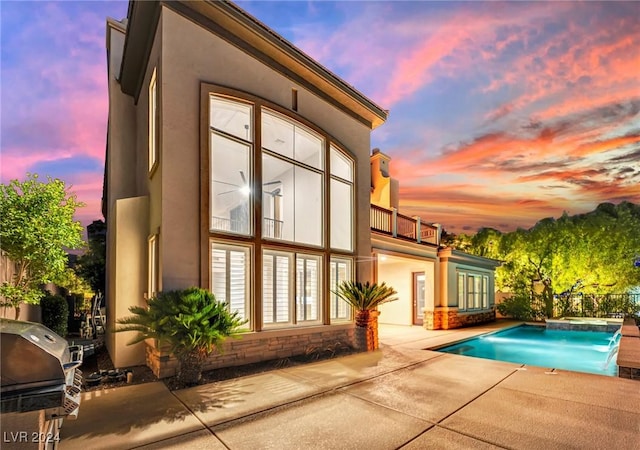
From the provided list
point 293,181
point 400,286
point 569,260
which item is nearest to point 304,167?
point 293,181

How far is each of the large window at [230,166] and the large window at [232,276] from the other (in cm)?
46

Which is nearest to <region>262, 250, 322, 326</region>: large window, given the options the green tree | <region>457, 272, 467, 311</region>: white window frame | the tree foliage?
the green tree

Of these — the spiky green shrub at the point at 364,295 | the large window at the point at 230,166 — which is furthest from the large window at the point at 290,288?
the large window at the point at 230,166

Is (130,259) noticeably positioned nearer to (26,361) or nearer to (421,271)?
(26,361)

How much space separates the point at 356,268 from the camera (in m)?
10.1

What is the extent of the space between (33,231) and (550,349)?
15.7 m

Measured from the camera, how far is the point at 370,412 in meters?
4.55

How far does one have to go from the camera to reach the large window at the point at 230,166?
7555mm

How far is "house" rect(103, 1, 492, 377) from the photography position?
6.56 meters

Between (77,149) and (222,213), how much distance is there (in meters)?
14.4

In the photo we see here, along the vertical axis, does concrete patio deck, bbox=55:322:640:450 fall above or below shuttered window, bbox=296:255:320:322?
below

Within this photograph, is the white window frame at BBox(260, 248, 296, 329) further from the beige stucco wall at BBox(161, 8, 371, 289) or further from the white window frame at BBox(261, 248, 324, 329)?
the beige stucco wall at BBox(161, 8, 371, 289)

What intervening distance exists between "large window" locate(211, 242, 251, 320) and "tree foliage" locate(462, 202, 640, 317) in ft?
60.0

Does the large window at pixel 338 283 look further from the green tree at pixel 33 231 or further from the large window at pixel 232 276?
the green tree at pixel 33 231
